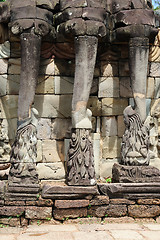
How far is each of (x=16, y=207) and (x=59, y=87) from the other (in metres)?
2.45

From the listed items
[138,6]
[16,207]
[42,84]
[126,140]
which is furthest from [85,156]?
[138,6]

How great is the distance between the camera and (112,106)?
655 centimetres

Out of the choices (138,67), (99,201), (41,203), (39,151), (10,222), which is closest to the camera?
(10,222)

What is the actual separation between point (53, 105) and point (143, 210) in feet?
8.47

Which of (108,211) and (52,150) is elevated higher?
(52,150)

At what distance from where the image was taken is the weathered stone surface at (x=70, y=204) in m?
5.21

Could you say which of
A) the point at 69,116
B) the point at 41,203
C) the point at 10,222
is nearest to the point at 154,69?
the point at 69,116

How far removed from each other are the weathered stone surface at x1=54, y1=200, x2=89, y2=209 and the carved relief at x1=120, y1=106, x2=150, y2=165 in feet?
3.45

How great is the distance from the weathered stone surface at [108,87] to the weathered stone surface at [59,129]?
2.96 feet

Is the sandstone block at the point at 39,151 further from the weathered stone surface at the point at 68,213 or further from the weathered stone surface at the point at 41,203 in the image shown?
the weathered stone surface at the point at 68,213

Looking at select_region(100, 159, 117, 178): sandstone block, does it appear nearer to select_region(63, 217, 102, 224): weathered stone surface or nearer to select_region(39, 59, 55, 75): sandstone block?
select_region(63, 217, 102, 224): weathered stone surface

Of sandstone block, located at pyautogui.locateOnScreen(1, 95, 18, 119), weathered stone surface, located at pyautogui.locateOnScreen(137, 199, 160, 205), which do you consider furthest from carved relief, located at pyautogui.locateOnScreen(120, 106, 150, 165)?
sandstone block, located at pyautogui.locateOnScreen(1, 95, 18, 119)

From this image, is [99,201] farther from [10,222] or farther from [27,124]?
[27,124]

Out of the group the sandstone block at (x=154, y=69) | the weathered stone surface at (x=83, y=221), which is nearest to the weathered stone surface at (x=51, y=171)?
the weathered stone surface at (x=83, y=221)
